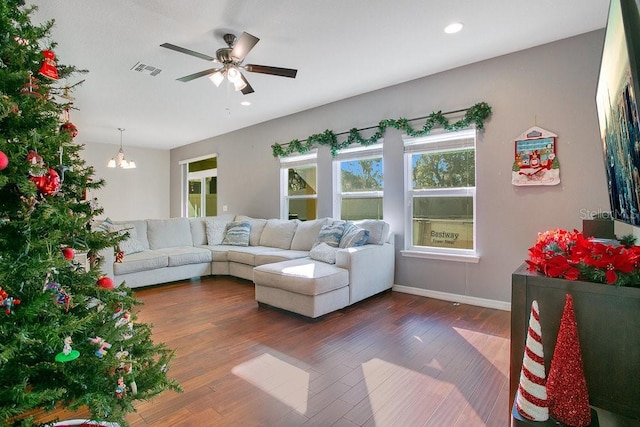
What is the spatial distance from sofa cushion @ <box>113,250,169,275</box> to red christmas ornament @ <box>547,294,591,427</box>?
4.33 metres

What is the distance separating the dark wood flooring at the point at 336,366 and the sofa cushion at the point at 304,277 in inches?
12.2

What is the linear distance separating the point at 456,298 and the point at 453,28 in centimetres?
269

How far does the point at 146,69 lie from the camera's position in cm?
364

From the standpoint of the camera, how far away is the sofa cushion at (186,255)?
15.0 feet

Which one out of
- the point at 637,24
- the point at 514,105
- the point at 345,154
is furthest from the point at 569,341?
the point at 345,154

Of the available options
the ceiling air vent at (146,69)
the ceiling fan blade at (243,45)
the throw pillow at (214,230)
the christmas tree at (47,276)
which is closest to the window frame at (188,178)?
the throw pillow at (214,230)

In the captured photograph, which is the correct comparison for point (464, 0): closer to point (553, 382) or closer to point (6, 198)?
point (553, 382)

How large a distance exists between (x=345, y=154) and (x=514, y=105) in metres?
2.12

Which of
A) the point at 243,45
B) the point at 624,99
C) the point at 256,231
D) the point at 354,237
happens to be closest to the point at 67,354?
the point at 624,99

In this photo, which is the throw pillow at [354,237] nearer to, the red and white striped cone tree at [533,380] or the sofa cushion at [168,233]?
the red and white striped cone tree at [533,380]

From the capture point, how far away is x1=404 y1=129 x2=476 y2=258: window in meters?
3.71

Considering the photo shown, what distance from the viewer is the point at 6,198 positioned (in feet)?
3.24

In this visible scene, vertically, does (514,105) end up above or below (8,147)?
above

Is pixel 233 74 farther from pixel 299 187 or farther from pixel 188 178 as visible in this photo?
pixel 188 178
